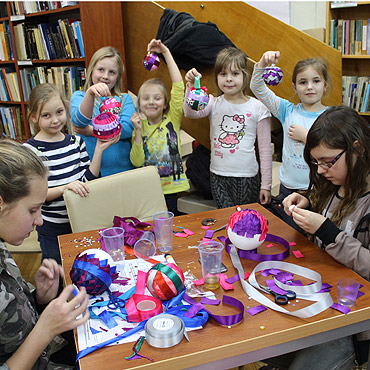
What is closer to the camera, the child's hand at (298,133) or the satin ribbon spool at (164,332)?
the satin ribbon spool at (164,332)

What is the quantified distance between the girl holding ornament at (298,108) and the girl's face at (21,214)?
1510 mm

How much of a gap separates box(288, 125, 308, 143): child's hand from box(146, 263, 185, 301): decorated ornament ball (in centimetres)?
132

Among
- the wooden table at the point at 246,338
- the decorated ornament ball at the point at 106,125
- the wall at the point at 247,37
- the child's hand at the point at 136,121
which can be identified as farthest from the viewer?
the wall at the point at 247,37

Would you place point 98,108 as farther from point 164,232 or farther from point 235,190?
point 164,232

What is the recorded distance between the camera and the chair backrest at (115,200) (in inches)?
69.7

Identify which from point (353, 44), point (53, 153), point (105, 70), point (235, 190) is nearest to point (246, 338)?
point (53, 153)

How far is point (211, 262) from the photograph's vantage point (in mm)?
1285

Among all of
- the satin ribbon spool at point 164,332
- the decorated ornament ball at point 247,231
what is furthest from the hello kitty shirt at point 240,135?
the satin ribbon spool at point 164,332

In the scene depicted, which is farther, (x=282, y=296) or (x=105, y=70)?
(x=105, y=70)

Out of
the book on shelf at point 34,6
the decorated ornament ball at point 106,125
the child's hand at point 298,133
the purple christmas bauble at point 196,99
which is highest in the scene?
the book on shelf at point 34,6

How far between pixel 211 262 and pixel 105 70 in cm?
154

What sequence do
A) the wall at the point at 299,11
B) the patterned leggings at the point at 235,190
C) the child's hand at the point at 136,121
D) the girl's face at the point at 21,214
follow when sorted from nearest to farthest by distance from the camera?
the girl's face at the point at 21,214 < the child's hand at the point at 136,121 < the patterned leggings at the point at 235,190 < the wall at the point at 299,11

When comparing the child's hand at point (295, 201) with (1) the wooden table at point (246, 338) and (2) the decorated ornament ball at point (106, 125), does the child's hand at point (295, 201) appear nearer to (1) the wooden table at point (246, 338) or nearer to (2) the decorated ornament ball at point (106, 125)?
(1) the wooden table at point (246, 338)

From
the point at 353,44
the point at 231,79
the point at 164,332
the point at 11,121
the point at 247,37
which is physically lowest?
the point at 11,121
